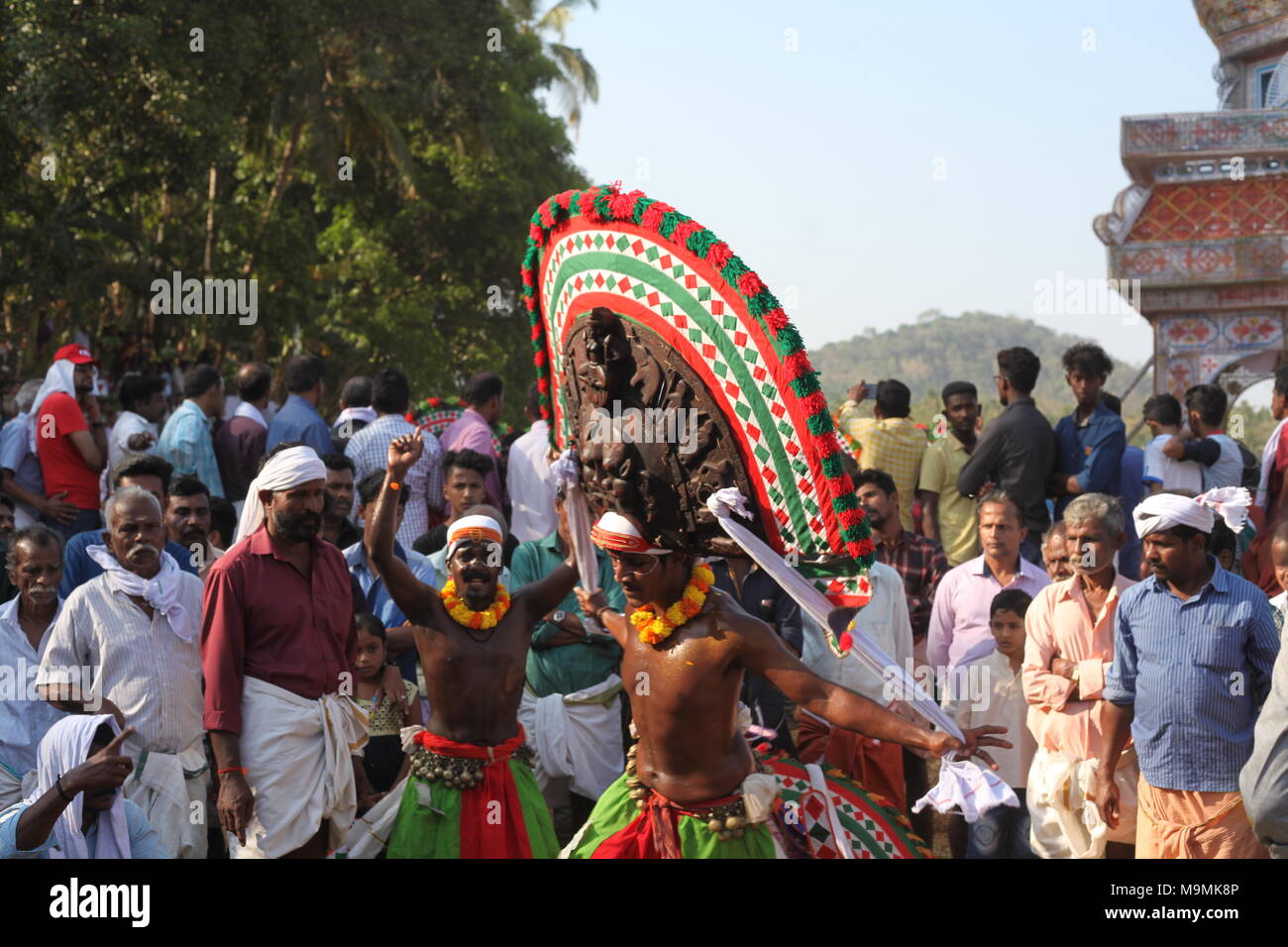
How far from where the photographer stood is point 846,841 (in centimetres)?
507

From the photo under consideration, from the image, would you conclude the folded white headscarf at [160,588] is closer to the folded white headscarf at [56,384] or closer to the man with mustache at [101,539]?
the man with mustache at [101,539]

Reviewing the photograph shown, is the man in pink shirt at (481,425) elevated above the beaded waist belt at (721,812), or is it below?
above

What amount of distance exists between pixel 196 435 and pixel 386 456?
1048 millimetres

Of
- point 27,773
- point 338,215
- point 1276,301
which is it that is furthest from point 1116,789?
point 338,215

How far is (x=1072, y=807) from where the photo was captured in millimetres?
6051

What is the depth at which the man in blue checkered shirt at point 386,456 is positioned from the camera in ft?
27.6

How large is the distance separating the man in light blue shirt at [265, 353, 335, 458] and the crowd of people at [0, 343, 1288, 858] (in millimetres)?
321

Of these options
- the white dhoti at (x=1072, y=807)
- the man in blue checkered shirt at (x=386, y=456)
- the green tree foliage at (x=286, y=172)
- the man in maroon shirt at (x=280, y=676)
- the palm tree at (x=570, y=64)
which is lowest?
the white dhoti at (x=1072, y=807)

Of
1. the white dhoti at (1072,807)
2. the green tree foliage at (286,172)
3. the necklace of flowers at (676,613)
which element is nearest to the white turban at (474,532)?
the necklace of flowers at (676,613)

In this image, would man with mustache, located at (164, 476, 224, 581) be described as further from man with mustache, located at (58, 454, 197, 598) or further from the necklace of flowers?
the necklace of flowers

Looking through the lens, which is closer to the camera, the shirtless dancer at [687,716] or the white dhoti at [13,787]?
the shirtless dancer at [687,716]

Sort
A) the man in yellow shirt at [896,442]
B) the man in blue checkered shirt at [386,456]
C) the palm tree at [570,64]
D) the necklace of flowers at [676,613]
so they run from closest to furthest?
the necklace of flowers at [676,613] < the man in blue checkered shirt at [386,456] < the man in yellow shirt at [896,442] < the palm tree at [570,64]

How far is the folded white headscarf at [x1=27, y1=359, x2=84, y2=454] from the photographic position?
8461 mm

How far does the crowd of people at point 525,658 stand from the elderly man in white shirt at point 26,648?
1cm
